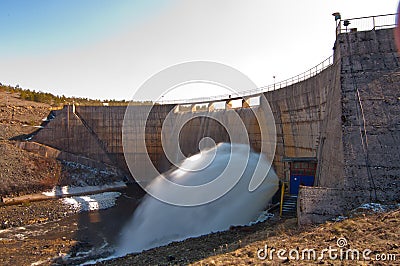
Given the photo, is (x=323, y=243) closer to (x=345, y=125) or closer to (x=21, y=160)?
(x=345, y=125)

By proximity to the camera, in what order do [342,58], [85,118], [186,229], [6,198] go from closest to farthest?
[342,58]
[186,229]
[6,198]
[85,118]

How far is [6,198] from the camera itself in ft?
96.6

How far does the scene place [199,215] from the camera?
20047 millimetres

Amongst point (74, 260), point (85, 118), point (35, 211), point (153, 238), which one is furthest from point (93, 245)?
point (85, 118)

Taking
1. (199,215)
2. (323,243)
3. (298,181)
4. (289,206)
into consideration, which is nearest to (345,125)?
(298,181)

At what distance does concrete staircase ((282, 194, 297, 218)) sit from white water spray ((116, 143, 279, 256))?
7.25ft

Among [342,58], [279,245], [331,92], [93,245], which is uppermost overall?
[342,58]

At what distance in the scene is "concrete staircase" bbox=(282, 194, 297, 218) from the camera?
17212 millimetres

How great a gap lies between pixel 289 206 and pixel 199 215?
5951mm

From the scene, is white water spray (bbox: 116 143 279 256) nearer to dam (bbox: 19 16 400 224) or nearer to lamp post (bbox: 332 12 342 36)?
dam (bbox: 19 16 400 224)

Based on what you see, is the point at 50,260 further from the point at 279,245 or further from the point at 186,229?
the point at 279,245

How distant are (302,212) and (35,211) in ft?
78.1

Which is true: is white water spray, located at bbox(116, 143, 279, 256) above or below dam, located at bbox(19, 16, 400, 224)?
below

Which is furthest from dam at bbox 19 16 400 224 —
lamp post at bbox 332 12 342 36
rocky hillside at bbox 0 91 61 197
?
rocky hillside at bbox 0 91 61 197
